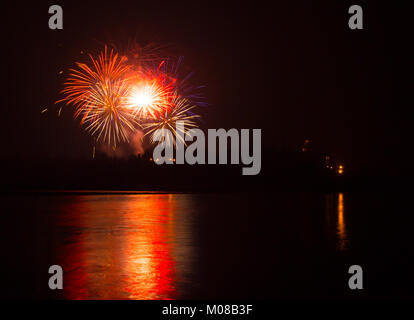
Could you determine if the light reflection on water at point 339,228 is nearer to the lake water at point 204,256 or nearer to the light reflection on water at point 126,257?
the lake water at point 204,256

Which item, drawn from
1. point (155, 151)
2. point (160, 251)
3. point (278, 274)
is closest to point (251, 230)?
point (160, 251)

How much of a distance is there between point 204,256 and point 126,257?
1.61 metres

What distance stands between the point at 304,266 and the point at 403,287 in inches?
75.3

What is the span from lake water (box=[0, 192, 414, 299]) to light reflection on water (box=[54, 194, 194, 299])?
0.06 feet

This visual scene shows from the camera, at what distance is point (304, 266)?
8.53 m

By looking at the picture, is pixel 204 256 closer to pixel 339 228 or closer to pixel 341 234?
pixel 341 234

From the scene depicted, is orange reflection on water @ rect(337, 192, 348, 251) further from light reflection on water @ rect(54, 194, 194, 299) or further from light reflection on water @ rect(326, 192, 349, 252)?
light reflection on water @ rect(54, 194, 194, 299)

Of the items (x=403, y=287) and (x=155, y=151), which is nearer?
(x=403, y=287)

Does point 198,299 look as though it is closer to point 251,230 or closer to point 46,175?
point 251,230

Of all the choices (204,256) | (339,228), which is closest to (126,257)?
(204,256)

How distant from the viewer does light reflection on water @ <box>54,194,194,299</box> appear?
684 centimetres

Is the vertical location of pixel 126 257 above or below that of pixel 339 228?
above

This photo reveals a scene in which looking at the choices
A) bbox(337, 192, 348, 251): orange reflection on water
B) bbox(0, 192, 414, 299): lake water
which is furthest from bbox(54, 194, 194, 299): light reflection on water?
bbox(337, 192, 348, 251): orange reflection on water

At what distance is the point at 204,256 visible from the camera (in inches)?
371
